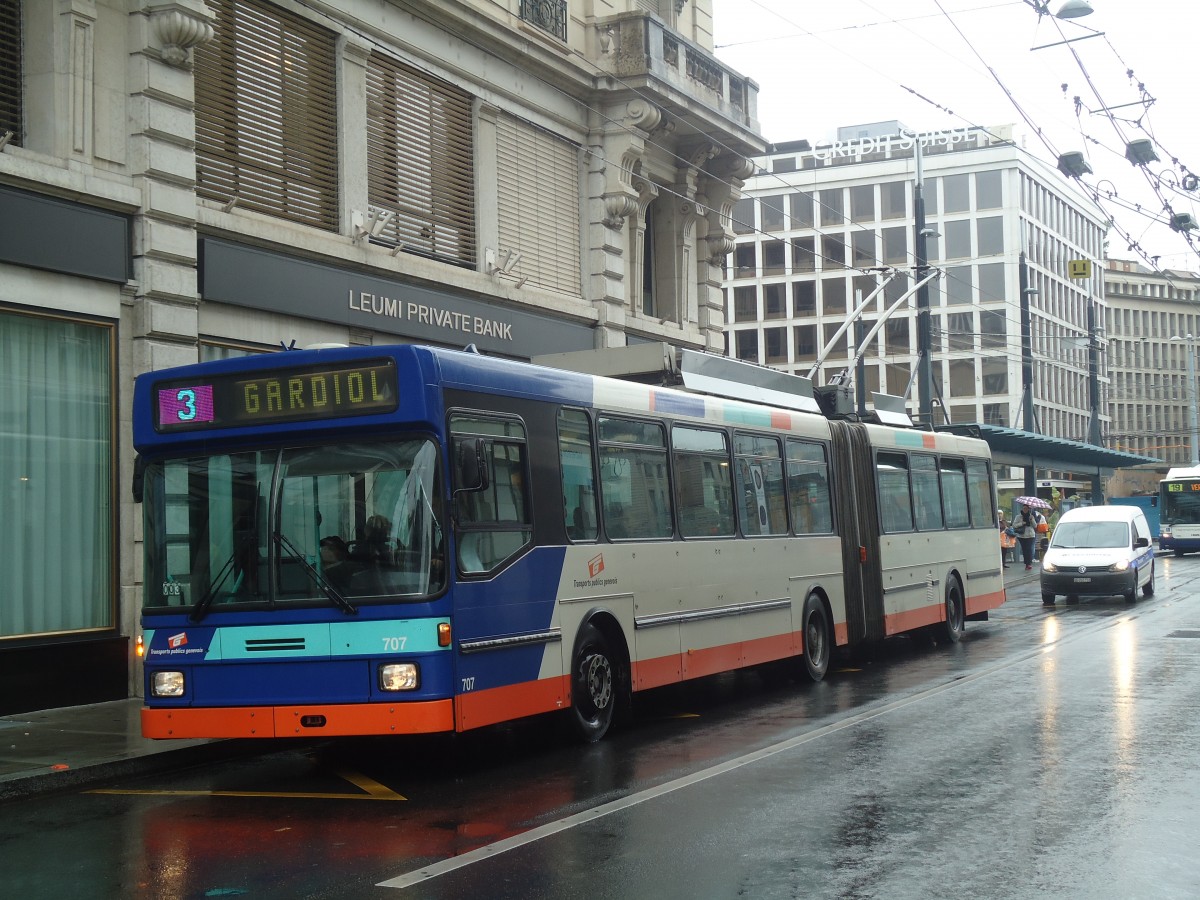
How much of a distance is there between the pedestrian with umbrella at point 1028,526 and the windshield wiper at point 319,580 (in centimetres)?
3538

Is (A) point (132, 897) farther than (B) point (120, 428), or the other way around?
(B) point (120, 428)

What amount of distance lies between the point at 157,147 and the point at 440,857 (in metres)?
10.2

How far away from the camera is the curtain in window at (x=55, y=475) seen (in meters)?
14.0

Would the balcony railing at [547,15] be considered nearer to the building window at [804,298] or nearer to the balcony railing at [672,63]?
the balcony railing at [672,63]

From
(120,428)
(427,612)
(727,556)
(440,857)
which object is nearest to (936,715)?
(727,556)

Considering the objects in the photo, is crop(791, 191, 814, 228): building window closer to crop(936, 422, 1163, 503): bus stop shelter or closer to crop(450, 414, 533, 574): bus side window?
crop(936, 422, 1163, 503): bus stop shelter

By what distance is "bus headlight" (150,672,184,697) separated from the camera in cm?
1002

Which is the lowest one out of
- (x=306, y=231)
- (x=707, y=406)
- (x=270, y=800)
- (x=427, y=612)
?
(x=270, y=800)

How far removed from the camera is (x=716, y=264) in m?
29.0

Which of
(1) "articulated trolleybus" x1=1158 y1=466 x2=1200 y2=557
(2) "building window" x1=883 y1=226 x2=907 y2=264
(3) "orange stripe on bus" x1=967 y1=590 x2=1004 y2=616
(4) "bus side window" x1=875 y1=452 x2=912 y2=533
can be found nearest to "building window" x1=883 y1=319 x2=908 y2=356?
(2) "building window" x1=883 y1=226 x2=907 y2=264

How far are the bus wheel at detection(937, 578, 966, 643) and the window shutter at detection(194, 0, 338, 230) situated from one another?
10.1 m

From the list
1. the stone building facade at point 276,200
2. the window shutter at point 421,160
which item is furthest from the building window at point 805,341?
the window shutter at point 421,160

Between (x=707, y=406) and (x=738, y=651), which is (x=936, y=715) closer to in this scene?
(x=738, y=651)

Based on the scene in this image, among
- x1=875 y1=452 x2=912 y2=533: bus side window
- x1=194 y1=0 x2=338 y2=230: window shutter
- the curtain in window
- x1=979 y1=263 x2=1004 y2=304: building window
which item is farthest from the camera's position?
x1=979 y1=263 x2=1004 y2=304: building window
